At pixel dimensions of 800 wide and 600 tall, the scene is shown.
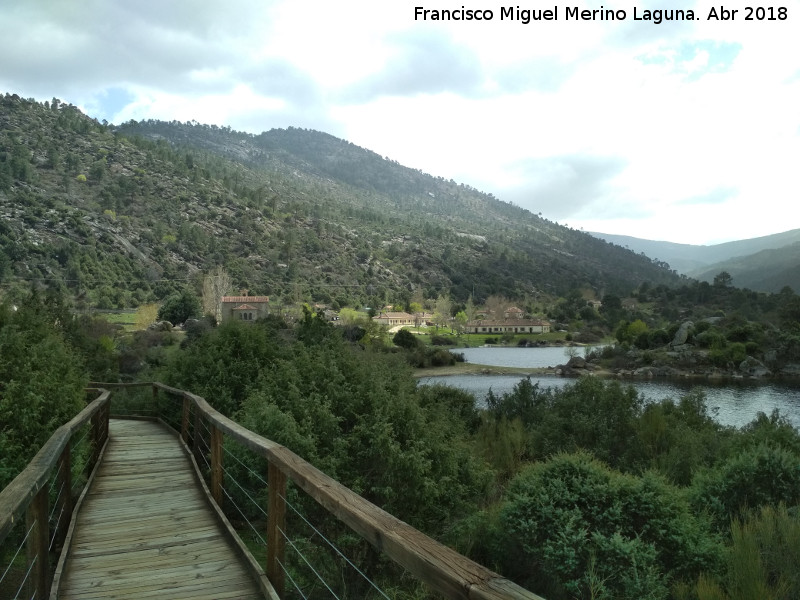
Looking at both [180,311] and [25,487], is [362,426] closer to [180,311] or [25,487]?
[25,487]

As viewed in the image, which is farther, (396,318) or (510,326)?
(510,326)

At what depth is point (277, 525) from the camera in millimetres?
3336

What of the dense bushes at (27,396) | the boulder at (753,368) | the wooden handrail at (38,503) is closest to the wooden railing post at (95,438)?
the dense bushes at (27,396)

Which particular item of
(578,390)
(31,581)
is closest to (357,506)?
(31,581)

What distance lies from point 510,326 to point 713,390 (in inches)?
2099

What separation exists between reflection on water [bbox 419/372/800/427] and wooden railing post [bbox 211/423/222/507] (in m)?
20.1

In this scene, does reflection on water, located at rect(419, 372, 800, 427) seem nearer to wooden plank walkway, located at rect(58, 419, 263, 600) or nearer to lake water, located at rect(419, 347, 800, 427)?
lake water, located at rect(419, 347, 800, 427)

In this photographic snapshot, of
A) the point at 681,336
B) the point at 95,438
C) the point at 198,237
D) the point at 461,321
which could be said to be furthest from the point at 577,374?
the point at 198,237

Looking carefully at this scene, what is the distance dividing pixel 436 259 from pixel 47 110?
280ft

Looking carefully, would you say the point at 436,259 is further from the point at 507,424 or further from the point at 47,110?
the point at 507,424

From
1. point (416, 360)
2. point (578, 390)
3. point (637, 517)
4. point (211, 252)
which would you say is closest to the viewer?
point (637, 517)

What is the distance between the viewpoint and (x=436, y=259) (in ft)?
443

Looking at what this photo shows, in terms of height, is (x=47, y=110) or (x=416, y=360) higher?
(x=47, y=110)

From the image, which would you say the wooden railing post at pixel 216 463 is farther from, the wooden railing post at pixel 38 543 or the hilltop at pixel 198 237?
the hilltop at pixel 198 237
